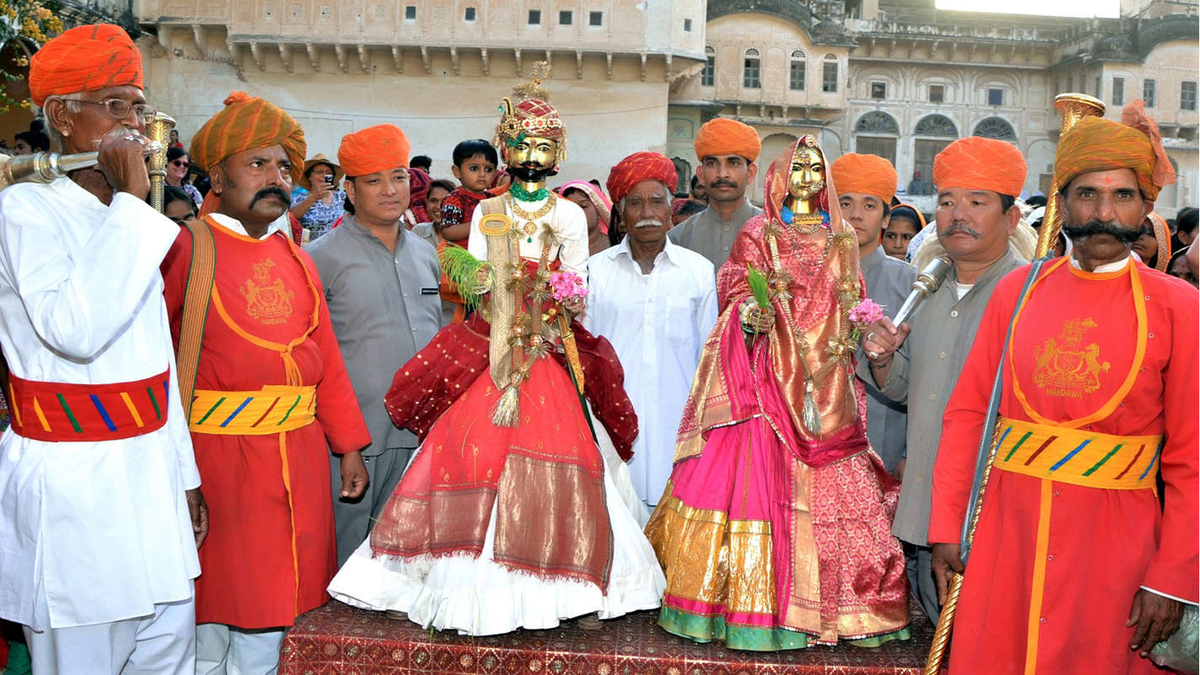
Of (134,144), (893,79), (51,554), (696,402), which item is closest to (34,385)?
(51,554)

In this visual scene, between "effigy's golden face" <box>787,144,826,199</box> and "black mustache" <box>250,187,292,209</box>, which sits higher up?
"effigy's golden face" <box>787,144,826,199</box>

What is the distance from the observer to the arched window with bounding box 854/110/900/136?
134 feet

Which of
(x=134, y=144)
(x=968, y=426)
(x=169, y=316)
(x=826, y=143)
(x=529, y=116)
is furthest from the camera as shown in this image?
(x=826, y=143)

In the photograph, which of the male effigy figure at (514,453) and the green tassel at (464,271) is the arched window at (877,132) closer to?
the male effigy figure at (514,453)

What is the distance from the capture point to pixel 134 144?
300 cm

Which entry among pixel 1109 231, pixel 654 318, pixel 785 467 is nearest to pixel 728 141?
pixel 654 318

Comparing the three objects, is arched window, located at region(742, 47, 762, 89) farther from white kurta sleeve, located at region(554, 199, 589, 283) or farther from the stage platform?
the stage platform

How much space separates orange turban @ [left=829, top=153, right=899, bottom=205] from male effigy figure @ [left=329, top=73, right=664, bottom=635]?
1.80 m

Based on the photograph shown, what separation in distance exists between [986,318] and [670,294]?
2.14m

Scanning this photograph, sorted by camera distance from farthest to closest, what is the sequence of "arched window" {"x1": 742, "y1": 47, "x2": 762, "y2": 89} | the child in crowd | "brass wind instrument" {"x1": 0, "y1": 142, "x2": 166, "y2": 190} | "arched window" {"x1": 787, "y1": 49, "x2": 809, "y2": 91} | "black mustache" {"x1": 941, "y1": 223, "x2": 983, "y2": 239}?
"arched window" {"x1": 787, "y1": 49, "x2": 809, "y2": 91} → "arched window" {"x1": 742, "y1": 47, "x2": 762, "y2": 89} → the child in crowd → "black mustache" {"x1": 941, "y1": 223, "x2": 983, "y2": 239} → "brass wind instrument" {"x1": 0, "y1": 142, "x2": 166, "y2": 190}

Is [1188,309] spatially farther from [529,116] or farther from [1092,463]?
[529,116]

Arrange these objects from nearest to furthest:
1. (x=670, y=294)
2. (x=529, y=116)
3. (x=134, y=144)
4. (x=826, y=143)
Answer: (x=134, y=144) < (x=529, y=116) < (x=670, y=294) < (x=826, y=143)

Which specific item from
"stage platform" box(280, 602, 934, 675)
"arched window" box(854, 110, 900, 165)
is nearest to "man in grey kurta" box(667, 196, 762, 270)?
"stage platform" box(280, 602, 934, 675)

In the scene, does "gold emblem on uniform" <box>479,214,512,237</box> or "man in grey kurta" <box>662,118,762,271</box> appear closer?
"gold emblem on uniform" <box>479,214,512,237</box>
